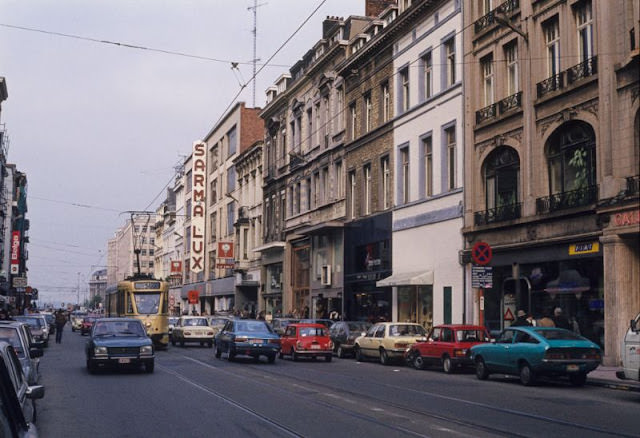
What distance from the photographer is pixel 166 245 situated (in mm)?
107688

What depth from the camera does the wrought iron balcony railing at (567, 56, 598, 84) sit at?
25.8 metres

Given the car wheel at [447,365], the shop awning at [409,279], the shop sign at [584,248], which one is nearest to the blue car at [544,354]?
the car wheel at [447,365]

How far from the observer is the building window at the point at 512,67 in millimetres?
30359

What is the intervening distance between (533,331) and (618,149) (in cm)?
709

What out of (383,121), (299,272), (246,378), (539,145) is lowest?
(246,378)

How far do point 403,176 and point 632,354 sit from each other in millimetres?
23280

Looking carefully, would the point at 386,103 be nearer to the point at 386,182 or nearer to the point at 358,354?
the point at 386,182

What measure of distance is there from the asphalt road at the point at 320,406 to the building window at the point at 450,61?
1485 cm

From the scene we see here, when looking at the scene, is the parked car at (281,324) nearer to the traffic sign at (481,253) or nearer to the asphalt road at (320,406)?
the asphalt road at (320,406)

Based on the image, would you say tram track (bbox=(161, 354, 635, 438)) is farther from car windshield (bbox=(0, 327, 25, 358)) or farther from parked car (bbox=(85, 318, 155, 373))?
car windshield (bbox=(0, 327, 25, 358))

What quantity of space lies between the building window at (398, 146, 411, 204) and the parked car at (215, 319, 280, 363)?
1195 centimetres

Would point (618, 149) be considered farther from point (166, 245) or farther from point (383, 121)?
point (166, 245)

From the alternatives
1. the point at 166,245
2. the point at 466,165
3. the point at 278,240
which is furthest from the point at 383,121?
the point at 166,245

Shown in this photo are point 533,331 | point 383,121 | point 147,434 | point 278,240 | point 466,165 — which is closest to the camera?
point 147,434
